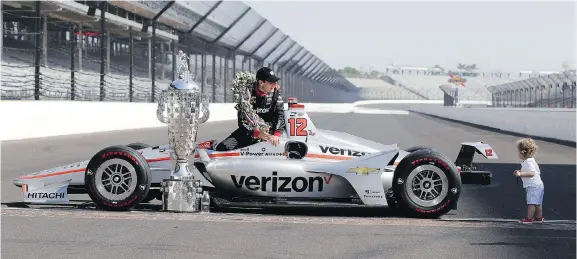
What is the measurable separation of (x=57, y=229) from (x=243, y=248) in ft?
5.48

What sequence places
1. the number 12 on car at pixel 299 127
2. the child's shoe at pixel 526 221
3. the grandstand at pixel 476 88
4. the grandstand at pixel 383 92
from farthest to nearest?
the grandstand at pixel 383 92 < the grandstand at pixel 476 88 < the number 12 on car at pixel 299 127 < the child's shoe at pixel 526 221

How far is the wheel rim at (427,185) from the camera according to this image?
25.6ft

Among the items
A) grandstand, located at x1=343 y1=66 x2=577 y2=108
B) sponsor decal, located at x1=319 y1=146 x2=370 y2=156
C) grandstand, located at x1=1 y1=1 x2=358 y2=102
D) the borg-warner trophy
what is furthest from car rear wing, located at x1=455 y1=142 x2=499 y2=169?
grandstand, located at x1=343 y1=66 x2=577 y2=108

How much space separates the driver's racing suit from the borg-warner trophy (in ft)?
1.09

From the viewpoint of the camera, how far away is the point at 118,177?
8.00m

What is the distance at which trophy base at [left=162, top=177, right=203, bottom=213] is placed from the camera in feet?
26.2

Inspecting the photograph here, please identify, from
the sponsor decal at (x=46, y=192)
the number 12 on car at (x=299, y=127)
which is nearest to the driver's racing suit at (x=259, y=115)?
the number 12 on car at (x=299, y=127)

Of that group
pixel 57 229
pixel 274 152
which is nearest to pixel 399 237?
pixel 274 152

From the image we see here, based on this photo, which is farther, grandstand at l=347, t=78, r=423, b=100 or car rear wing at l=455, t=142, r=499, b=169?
grandstand at l=347, t=78, r=423, b=100

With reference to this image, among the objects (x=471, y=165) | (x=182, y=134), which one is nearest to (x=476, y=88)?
(x=471, y=165)

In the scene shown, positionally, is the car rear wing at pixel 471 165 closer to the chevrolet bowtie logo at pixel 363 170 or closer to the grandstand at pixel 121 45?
the chevrolet bowtie logo at pixel 363 170

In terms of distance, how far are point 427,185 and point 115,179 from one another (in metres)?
2.79

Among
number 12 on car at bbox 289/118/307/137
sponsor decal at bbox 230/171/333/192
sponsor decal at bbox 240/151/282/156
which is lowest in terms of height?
sponsor decal at bbox 230/171/333/192

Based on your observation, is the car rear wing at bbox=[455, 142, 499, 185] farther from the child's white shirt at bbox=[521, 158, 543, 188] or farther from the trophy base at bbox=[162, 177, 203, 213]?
the trophy base at bbox=[162, 177, 203, 213]
